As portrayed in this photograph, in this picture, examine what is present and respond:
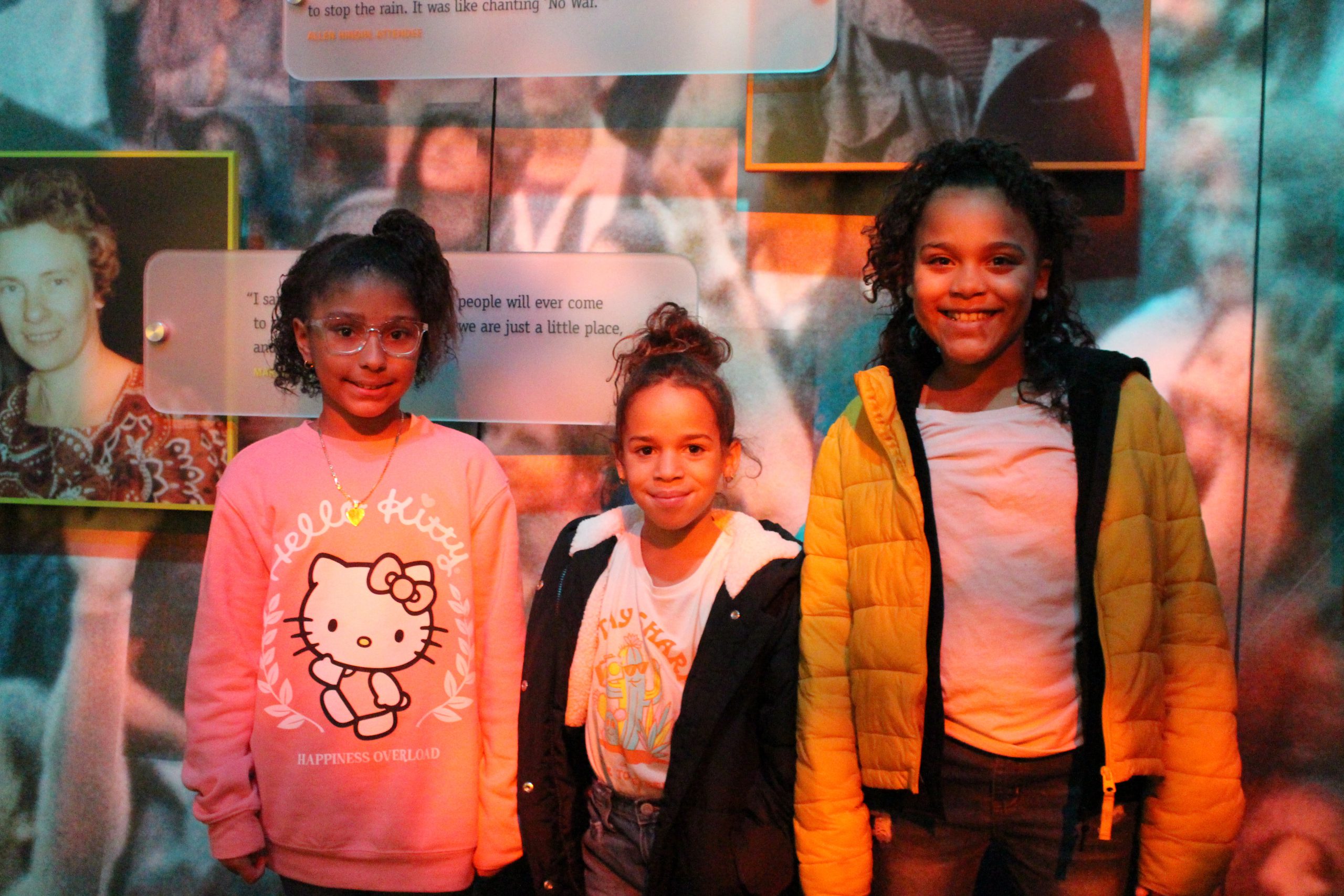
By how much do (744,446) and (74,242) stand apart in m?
1.97

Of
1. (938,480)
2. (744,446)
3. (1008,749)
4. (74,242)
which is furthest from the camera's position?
(74,242)

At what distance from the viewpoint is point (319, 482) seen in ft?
6.22

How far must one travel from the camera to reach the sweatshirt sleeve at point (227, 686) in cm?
180

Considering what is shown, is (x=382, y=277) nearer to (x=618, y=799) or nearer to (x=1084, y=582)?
(x=618, y=799)

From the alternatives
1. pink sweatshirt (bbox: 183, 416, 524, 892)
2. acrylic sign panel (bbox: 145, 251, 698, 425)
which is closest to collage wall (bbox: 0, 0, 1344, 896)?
acrylic sign panel (bbox: 145, 251, 698, 425)

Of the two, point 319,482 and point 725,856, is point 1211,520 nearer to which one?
point 725,856

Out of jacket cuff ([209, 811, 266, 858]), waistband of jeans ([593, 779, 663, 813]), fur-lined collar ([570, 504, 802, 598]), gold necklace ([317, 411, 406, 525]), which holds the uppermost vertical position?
gold necklace ([317, 411, 406, 525])

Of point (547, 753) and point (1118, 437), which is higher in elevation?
point (1118, 437)

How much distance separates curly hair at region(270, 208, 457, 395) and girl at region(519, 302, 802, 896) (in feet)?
1.64

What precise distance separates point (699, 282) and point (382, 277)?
2.87ft

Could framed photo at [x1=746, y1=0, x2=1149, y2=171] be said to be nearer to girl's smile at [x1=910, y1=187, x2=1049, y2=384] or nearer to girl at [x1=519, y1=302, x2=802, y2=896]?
girl's smile at [x1=910, y1=187, x2=1049, y2=384]

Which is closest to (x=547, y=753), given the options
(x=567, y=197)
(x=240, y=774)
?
(x=240, y=774)

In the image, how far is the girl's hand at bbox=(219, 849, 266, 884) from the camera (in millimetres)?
1806

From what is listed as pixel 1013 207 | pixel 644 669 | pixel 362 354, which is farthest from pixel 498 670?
pixel 1013 207
